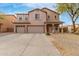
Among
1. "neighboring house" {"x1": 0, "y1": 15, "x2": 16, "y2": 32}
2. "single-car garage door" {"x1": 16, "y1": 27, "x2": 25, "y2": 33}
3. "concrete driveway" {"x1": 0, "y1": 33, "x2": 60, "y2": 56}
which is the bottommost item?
"concrete driveway" {"x1": 0, "y1": 33, "x2": 60, "y2": 56}

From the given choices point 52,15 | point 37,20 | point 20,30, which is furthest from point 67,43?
point 20,30

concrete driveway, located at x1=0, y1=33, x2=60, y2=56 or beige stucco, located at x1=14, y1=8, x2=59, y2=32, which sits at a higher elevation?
beige stucco, located at x1=14, y1=8, x2=59, y2=32

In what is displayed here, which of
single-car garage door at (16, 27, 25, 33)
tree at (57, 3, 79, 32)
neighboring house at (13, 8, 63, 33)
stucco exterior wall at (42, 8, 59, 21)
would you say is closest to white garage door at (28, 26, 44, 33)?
neighboring house at (13, 8, 63, 33)

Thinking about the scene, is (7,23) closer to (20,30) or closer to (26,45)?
(20,30)

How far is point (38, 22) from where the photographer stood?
13.0 feet

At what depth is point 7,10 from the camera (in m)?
3.89

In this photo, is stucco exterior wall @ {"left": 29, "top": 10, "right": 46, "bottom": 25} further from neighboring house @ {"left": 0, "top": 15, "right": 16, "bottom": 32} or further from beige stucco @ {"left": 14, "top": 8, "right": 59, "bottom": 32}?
neighboring house @ {"left": 0, "top": 15, "right": 16, "bottom": 32}

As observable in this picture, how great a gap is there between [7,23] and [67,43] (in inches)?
43.5

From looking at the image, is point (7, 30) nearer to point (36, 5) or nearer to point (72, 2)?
point (36, 5)

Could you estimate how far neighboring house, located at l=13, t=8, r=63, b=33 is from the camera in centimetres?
391

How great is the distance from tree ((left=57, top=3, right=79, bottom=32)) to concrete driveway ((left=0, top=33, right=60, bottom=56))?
550mm

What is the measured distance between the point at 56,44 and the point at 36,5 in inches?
29.6

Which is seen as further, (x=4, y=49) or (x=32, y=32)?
(x=32, y=32)

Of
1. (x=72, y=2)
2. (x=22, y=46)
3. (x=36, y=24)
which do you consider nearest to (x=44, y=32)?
(x=36, y=24)
